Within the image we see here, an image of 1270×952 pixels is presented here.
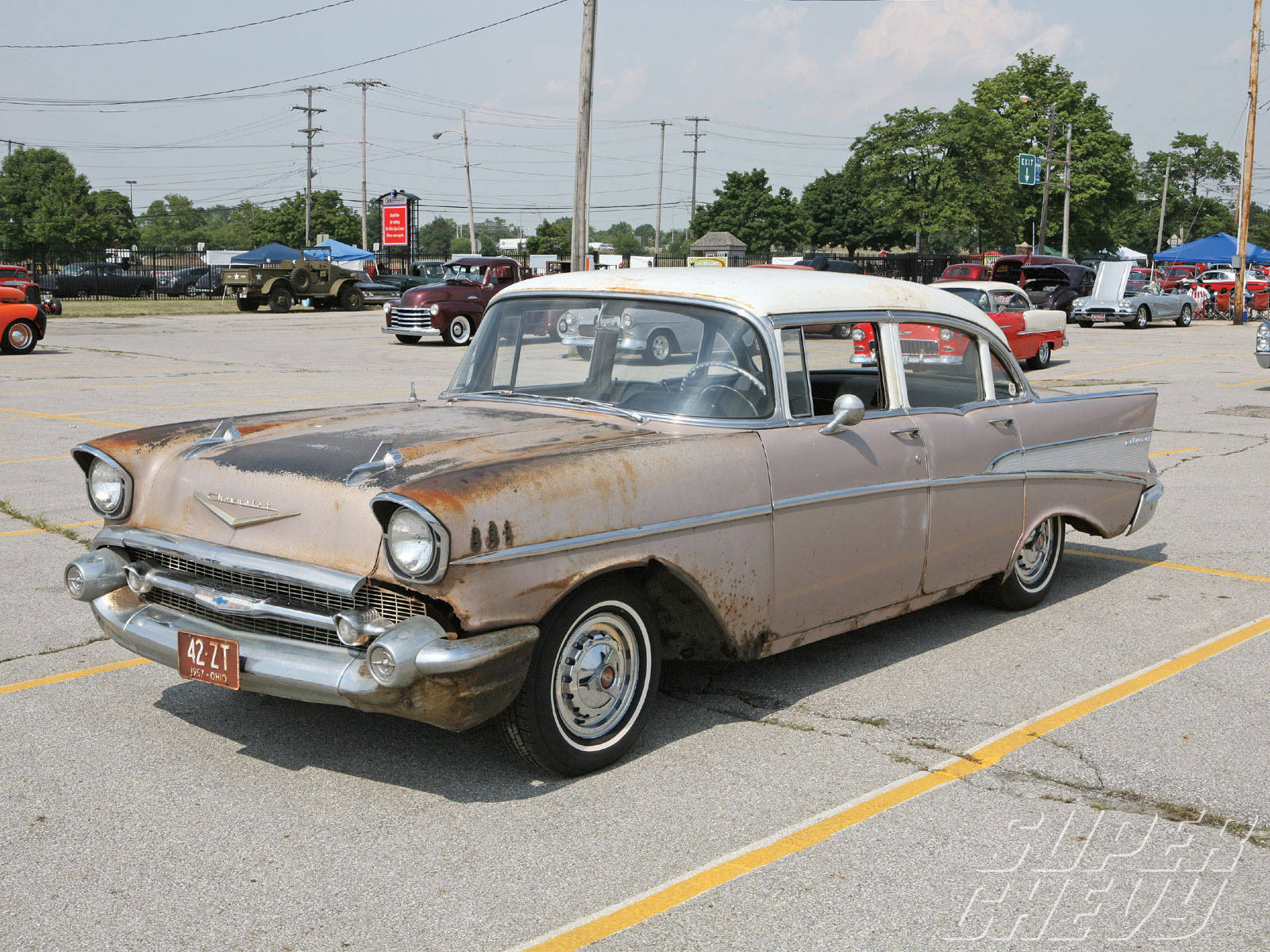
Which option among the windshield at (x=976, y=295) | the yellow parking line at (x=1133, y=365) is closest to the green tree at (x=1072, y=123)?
the yellow parking line at (x=1133, y=365)

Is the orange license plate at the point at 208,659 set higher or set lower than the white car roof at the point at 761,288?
lower

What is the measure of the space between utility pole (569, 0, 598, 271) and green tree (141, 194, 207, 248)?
481 feet

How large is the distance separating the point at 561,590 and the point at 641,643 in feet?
1.73

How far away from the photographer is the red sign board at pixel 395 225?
213 ft

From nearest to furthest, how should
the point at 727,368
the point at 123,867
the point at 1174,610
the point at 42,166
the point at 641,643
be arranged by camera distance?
the point at 123,867
the point at 641,643
the point at 727,368
the point at 1174,610
the point at 42,166

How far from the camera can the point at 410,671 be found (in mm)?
3549

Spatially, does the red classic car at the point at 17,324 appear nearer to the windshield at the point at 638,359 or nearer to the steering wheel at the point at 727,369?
the windshield at the point at 638,359

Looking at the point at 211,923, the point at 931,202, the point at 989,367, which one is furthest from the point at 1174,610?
the point at 931,202

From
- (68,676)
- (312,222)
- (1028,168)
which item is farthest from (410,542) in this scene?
(312,222)

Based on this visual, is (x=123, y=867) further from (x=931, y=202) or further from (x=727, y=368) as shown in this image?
(x=931, y=202)

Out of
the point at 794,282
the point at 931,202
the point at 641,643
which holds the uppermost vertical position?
the point at 931,202

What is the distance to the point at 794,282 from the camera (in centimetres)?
505

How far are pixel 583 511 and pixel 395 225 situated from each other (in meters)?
64.4

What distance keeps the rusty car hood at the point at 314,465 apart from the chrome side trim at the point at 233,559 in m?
0.03
